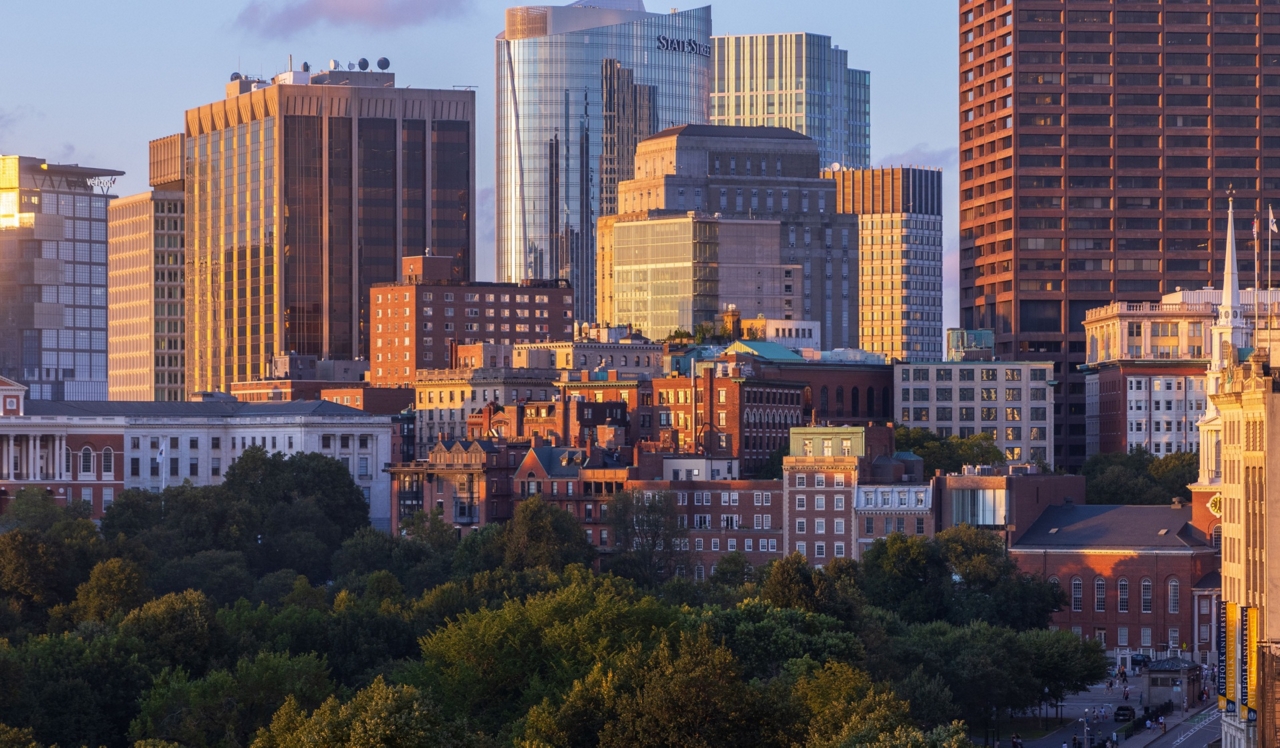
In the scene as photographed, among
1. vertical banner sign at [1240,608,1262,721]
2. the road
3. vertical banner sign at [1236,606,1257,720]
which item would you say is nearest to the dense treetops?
the road

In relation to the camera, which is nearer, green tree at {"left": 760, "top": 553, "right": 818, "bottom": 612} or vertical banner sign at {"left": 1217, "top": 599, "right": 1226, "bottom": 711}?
vertical banner sign at {"left": 1217, "top": 599, "right": 1226, "bottom": 711}

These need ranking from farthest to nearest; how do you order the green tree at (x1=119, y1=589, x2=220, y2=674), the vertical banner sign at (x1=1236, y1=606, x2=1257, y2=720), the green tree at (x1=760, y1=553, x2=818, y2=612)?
the green tree at (x1=760, y1=553, x2=818, y2=612), the green tree at (x1=119, y1=589, x2=220, y2=674), the vertical banner sign at (x1=1236, y1=606, x2=1257, y2=720)

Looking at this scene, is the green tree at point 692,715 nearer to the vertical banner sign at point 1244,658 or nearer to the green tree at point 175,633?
the green tree at point 175,633

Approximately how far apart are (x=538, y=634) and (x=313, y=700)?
18.4 meters

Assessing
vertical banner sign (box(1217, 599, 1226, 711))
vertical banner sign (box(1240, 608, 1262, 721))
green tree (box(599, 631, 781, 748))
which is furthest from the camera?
vertical banner sign (box(1217, 599, 1226, 711))

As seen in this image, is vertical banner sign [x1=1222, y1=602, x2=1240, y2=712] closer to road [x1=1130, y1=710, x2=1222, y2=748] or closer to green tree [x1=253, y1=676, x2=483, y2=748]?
road [x1=1130, y1=710, x2=1222, y2=748]

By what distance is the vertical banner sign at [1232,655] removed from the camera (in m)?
171

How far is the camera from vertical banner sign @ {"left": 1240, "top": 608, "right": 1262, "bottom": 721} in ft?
→ 523

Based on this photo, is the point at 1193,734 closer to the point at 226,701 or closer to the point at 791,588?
the point at 791,588

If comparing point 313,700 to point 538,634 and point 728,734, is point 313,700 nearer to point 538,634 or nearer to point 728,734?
point 538,634

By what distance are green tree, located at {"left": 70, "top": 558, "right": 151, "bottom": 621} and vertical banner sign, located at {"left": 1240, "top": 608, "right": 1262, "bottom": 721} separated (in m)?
73.3

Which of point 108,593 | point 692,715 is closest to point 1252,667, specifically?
point 692,715

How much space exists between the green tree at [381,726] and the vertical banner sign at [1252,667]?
58.9 metres

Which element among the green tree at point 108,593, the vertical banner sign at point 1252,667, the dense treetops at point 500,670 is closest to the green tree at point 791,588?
the dense treetops at point 500,670
